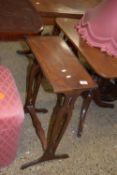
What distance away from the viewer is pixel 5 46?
2674 mm

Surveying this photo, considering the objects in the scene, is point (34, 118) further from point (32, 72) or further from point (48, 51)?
point (48, 51)

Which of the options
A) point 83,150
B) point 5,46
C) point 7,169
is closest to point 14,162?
point 7,169

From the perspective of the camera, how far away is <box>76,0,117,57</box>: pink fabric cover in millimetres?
1731

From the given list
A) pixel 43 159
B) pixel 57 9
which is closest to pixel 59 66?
pixel 43 159

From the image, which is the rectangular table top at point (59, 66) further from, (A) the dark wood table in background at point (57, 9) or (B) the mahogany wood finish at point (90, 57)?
(A) the dark wood table in background at point (57, 9)

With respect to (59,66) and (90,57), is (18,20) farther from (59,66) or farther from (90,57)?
(90,57)

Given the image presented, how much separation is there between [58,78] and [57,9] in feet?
2.90

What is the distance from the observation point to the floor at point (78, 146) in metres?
1.69

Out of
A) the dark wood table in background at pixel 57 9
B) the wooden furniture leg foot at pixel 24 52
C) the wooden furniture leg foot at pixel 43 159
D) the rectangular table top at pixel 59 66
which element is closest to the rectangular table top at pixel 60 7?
the dark wood table in background at pixel 57 9

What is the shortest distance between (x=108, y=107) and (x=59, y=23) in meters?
0.84

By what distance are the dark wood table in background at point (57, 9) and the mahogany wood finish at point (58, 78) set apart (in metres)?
0.36

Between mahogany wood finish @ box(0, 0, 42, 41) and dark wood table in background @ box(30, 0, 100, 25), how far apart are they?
0.25m

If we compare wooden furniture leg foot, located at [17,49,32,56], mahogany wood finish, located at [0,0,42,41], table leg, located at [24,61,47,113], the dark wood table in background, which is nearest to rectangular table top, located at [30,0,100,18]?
the dark wood table in background

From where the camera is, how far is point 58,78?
4.62 ft
